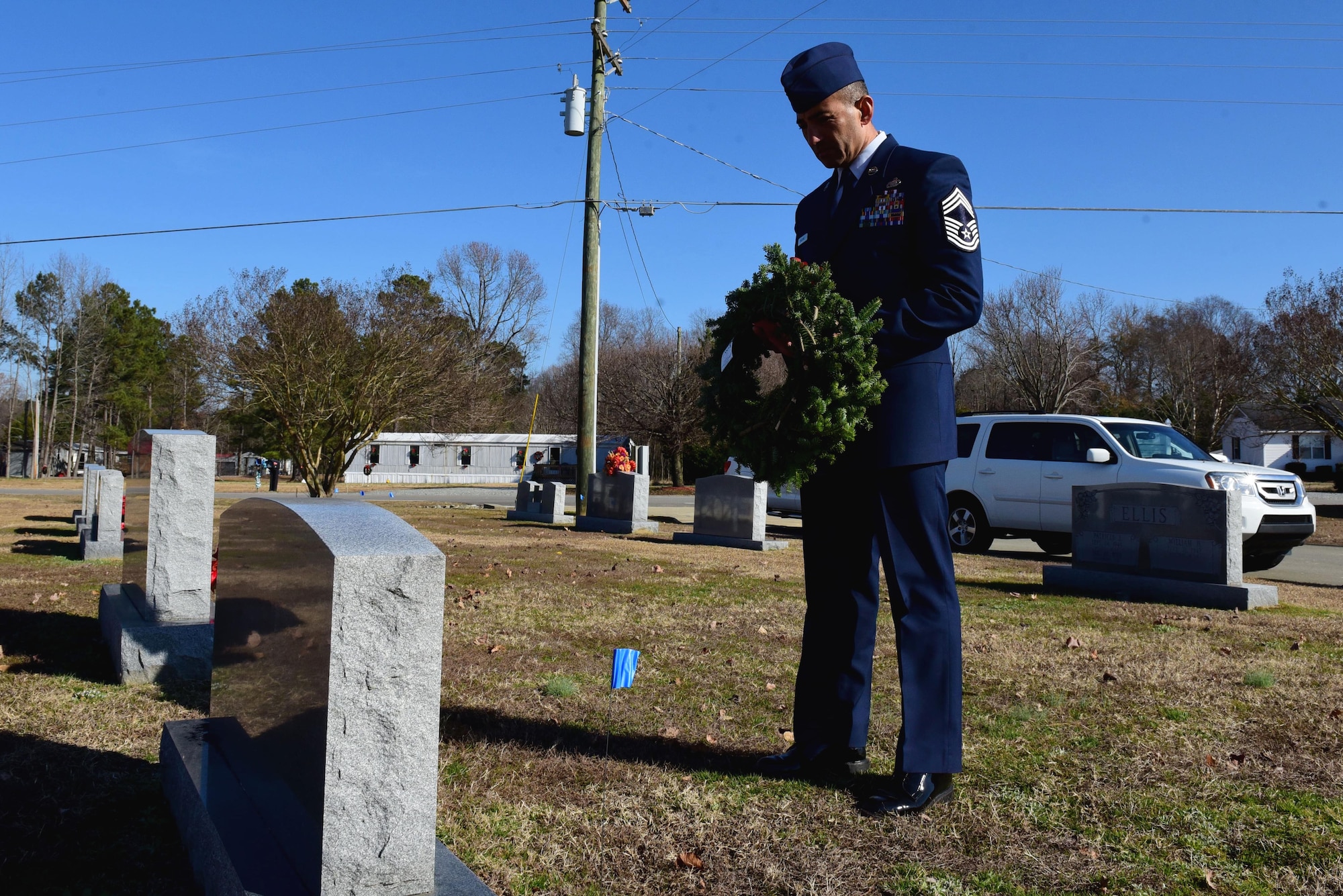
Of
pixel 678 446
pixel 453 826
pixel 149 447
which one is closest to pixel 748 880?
pixel 453 826

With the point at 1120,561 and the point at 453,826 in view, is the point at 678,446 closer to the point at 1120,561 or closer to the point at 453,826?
the point at 1120,561

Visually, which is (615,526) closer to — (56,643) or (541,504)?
(541,504)

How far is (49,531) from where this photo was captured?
13820mm

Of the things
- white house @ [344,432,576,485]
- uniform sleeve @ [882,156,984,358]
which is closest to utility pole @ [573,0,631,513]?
uniform sleeve @ [882,156,984,358]

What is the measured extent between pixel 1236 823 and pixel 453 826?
2.30 meters

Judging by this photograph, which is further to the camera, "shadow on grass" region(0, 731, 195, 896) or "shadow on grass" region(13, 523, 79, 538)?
"shadow on grass" region(13, 523, 79, 538)

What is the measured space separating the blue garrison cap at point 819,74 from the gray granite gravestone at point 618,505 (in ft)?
40.8

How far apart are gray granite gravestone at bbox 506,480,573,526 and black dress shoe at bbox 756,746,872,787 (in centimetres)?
1430

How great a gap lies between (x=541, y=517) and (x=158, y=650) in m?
13.5

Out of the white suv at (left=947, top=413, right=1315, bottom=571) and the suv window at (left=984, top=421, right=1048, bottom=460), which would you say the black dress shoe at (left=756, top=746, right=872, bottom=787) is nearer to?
the white suv at (left=947, top=413, right=1315, bottom=571)

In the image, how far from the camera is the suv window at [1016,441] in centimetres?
1242

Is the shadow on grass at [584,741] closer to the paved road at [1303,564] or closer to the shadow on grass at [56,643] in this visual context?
the shadow on grass at [56,643]

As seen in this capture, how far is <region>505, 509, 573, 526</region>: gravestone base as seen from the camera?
17.7m

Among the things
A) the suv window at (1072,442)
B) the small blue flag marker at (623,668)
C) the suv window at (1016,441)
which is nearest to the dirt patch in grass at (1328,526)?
the suv window at (1072,442)
